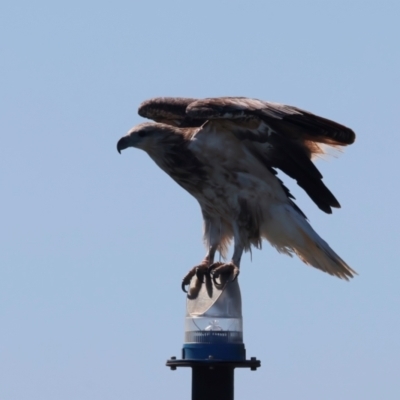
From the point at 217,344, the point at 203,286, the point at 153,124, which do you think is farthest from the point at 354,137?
the point at 217,344

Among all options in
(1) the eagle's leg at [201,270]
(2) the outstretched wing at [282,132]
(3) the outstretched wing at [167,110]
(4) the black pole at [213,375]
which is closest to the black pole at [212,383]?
(4) the black pole at [213,375]

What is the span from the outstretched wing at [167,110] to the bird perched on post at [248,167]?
0.83 metres

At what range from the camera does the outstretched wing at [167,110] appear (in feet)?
32.5

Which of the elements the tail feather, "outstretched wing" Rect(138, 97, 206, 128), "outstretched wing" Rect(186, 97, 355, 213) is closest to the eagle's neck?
"outstretched wing" Rect(186, 97, 355, 213)

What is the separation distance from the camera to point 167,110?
10.1 metres

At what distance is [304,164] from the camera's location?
883cm

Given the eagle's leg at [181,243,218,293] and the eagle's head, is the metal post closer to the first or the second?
the eagle's leg at [181,243,218,293]

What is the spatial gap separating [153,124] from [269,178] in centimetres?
104

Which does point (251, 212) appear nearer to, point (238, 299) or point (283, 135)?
point (283, 135)

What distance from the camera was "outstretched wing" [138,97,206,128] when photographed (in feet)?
32.5

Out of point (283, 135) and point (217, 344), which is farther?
point (283, 135)

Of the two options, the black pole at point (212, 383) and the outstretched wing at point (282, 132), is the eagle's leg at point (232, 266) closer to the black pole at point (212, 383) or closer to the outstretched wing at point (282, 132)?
the outstretched wing at point (282, 132)

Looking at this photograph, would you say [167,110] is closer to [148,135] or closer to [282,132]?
[148,135]

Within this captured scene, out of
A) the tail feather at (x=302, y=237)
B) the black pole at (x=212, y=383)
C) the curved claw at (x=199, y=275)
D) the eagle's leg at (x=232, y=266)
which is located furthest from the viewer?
the tail feather at (x=302, y=237)
